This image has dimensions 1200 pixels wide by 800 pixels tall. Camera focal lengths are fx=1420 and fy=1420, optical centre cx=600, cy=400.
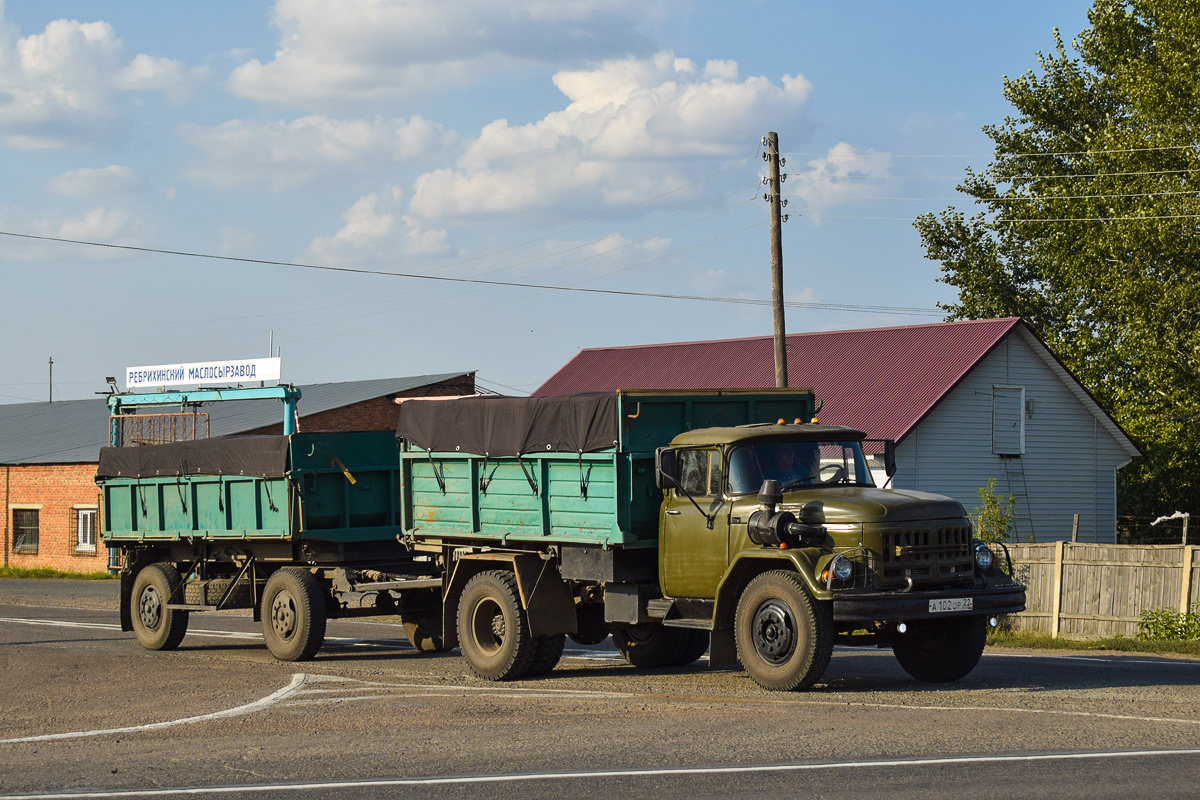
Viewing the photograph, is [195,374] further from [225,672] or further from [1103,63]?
[1103,63]

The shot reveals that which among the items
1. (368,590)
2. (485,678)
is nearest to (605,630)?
(485,678)

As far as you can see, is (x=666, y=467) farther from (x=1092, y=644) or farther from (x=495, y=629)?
(x=1092, y=644)

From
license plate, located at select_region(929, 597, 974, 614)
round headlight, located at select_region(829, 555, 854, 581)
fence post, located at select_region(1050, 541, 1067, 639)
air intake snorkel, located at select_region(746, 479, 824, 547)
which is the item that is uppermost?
air intake snorkel, located at select_region(746, 479, 824, 547)

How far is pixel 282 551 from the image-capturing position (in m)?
17.2

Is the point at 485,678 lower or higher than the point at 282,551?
lower

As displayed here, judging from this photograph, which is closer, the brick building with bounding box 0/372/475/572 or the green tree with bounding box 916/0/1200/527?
Result: the green tree with bounding box 916/0/1200/527

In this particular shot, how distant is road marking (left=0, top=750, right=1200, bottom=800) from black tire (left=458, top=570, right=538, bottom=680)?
5374mm

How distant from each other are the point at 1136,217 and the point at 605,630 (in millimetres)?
25482

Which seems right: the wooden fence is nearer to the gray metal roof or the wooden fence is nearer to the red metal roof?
the red metal roof

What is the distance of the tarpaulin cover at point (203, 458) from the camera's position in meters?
17.0

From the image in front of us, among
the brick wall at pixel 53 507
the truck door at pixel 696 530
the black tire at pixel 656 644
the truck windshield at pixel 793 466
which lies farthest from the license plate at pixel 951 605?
the brick wall at pixel 53 507

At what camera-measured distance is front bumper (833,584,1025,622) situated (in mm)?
11703

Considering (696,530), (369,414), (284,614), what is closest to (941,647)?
(696,530)

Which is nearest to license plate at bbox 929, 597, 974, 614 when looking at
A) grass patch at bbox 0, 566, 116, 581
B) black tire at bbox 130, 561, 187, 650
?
black tire at bbox 130, 561, 187, 650
